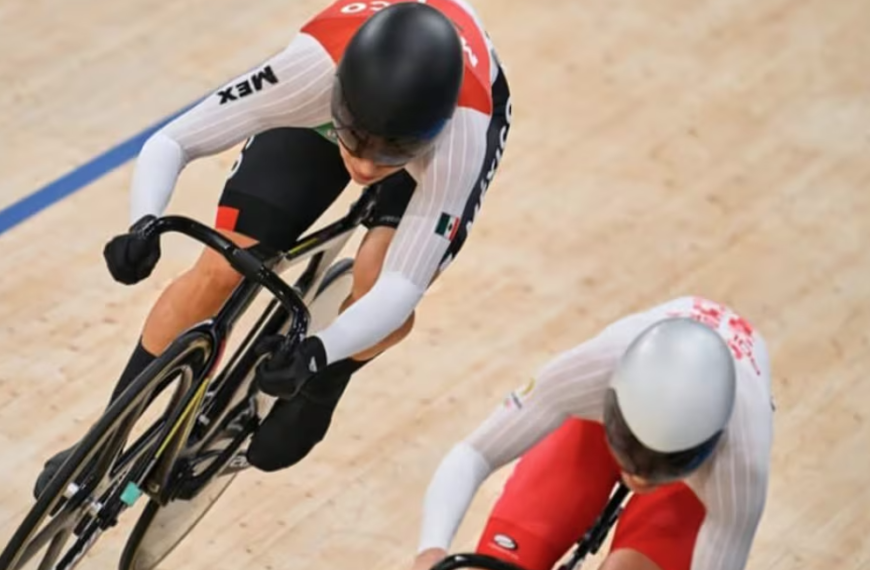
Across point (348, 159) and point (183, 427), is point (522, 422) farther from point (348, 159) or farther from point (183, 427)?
point (183, 427)

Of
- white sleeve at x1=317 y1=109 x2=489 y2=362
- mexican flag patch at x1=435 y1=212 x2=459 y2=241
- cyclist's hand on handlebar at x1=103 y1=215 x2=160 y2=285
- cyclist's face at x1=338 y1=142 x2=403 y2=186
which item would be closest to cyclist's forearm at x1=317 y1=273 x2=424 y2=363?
white sleeve at x1=317 y1=109 x2=489 y2=362

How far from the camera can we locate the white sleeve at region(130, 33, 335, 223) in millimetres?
3463

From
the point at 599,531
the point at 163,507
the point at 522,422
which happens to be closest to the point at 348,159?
the point at 522,422

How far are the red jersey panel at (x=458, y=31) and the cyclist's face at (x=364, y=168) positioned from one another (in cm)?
27

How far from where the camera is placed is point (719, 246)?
16.8ft

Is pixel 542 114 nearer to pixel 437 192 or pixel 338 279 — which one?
pixel 338 279

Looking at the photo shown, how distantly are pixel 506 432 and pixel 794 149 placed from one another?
2817mm

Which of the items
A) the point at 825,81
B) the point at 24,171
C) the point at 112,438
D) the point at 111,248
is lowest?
the point at 825,81

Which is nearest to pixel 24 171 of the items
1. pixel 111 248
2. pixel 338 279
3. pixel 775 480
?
pixel 338 279

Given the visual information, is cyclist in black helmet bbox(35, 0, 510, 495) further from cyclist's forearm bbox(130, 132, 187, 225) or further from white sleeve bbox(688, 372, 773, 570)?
white sleeve bbox(688, 372, 773, 570)

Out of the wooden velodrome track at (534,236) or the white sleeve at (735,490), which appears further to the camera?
the wooden velodrome track at (534,236)

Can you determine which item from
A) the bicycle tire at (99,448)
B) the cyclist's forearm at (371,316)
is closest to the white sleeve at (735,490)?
the cyclist's forearm at (371,316)

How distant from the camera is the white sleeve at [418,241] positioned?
11.2 ft

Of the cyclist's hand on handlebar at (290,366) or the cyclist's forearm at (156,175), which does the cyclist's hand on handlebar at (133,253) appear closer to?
the cyclist's forearm at (156,175)
